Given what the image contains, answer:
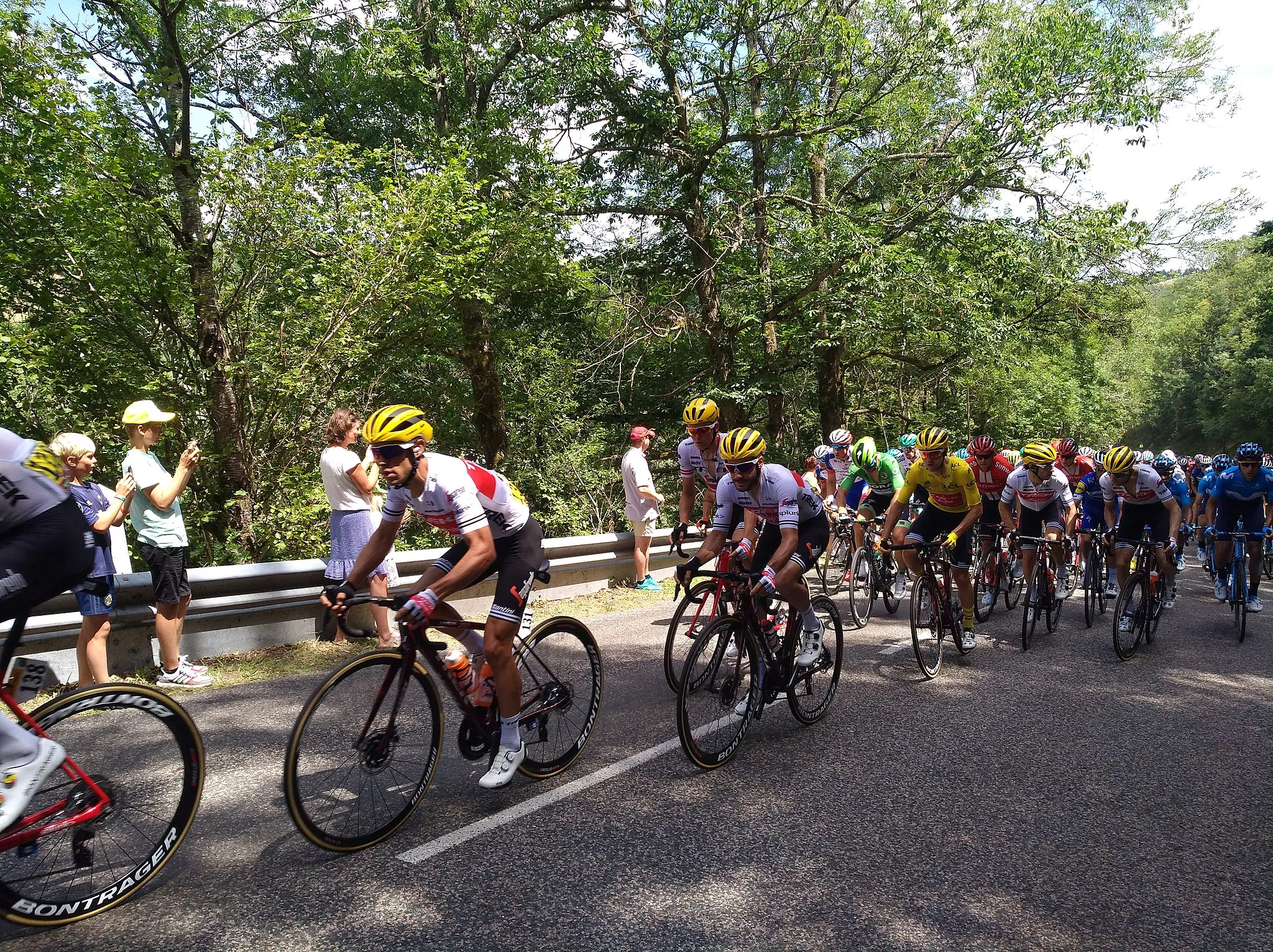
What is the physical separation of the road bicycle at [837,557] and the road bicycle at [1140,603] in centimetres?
292

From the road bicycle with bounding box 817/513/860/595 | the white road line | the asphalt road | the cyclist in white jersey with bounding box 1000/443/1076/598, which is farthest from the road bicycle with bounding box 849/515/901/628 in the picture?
the white road line

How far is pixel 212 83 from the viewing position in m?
14.0

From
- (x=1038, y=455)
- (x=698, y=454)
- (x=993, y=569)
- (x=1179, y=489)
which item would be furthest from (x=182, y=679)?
(x=1179, y=489)

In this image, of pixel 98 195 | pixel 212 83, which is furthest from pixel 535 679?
pixel 212 83

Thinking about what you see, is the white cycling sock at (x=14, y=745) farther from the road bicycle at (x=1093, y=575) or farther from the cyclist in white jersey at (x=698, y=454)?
the road bicycle at (x=1093, y=575)

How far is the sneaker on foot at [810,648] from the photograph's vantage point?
5.91 meters

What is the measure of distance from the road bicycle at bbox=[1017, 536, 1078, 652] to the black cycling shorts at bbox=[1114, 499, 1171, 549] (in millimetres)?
956

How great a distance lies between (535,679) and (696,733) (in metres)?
1.02

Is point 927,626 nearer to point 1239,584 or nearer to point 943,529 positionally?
point 943,529

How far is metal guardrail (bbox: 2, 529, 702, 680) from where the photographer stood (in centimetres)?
599

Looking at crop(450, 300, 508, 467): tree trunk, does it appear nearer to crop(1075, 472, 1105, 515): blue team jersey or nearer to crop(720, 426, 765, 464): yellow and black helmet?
crop(1075, 472, 1105, 515): blue team jersey

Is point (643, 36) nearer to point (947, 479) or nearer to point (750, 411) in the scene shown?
point (750, 411)

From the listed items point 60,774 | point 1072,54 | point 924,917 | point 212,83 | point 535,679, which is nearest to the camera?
point 60,774

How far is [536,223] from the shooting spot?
14.9 metres
